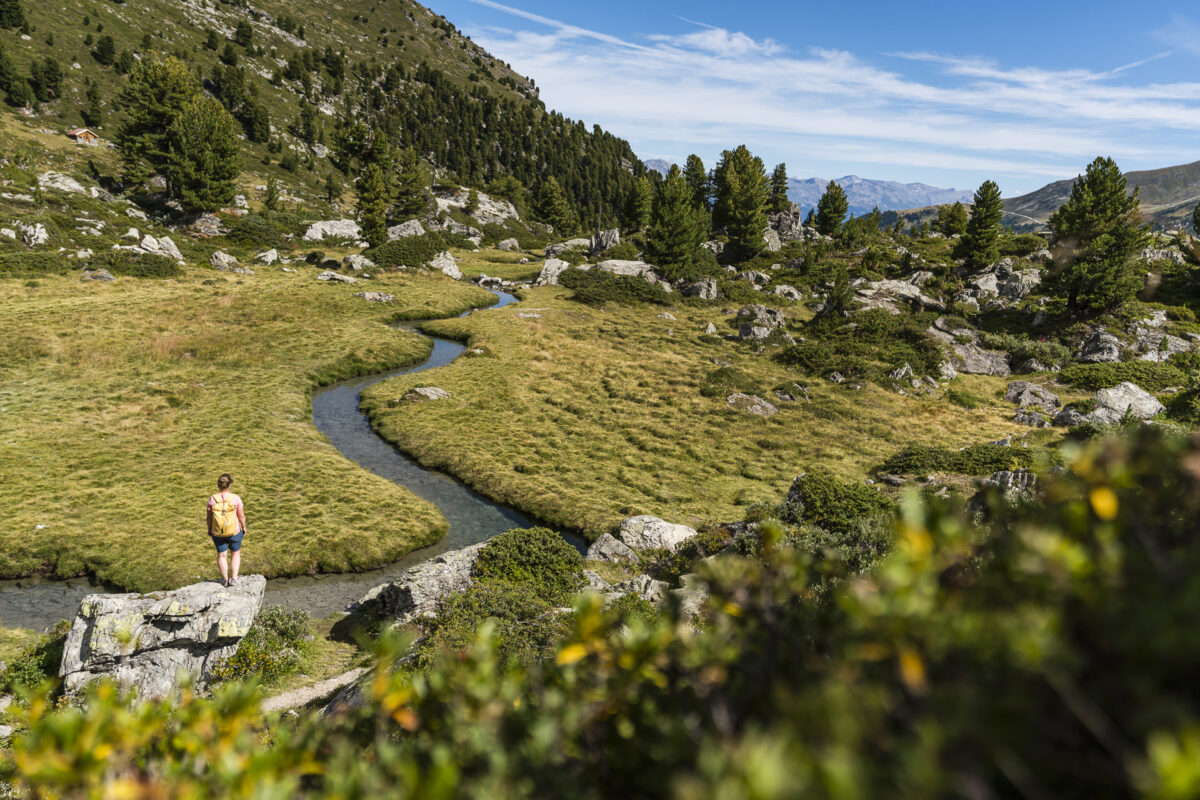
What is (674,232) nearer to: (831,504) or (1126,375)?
(1126,375)

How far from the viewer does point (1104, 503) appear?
7.75 ft

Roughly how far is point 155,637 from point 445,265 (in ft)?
212

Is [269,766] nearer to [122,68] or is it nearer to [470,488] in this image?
[470,488]

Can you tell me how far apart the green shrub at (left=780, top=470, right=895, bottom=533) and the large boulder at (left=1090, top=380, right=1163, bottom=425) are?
887 inches

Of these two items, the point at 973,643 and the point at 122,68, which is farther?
the point at 122,68

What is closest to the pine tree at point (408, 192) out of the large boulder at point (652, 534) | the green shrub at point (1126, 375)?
the large boulder at point (652, 534)

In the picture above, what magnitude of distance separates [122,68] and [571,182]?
94.6 meters

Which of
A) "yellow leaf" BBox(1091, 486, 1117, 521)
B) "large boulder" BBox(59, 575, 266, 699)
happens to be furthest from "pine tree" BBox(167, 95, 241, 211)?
"yellow leaf" BBox(1091, 486, 1117, 521)

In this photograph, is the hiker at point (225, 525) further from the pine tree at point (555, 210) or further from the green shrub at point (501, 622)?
the pine tree at point (555, 210)

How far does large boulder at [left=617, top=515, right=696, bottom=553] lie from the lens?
19.9 meters

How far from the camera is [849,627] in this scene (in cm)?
240

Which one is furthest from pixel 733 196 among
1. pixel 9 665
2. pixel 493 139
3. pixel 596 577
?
pixel 493 139

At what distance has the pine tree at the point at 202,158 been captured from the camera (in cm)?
6172

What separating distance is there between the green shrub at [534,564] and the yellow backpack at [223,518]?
251 inches
